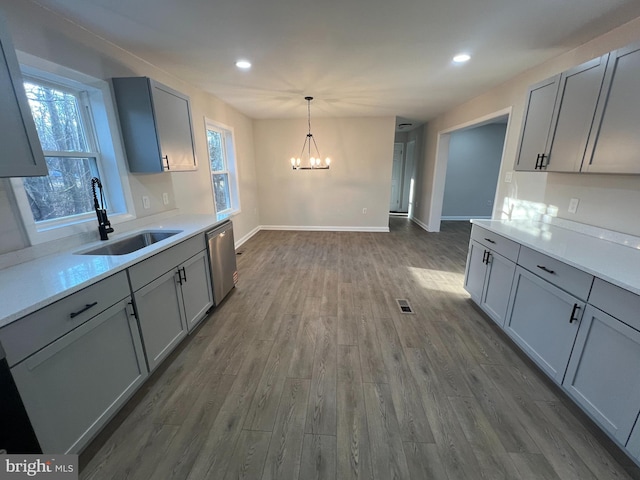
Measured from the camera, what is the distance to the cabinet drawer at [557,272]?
4.98 feet

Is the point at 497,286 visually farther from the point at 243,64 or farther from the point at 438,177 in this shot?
the point at 438,177

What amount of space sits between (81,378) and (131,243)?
1279 millimetres

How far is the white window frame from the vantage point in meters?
1.64

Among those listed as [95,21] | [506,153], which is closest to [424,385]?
[506,153]

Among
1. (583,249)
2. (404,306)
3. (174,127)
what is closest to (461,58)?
(583,249)

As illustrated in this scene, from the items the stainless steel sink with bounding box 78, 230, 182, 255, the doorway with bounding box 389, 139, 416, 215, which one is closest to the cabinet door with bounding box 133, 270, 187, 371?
the stainless steel sink with bounding box 78, 230, 182, 255

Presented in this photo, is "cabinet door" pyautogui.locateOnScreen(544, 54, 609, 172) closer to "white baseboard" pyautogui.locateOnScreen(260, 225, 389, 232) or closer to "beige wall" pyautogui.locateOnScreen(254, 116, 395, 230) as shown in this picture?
"beige wall" pyautogui.locateOnScreen(254, 116, 395, 230)

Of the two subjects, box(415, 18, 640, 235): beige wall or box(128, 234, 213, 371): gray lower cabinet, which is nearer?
box(128, 234, 213, 371): gray lower cabinet

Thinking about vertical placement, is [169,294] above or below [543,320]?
above

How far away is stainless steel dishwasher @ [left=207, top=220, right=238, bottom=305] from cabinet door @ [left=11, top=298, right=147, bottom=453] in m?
1.06

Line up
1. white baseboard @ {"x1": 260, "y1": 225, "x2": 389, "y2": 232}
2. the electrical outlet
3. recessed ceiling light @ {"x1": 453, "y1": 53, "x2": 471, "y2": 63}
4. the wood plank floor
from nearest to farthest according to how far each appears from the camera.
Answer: the wood plank floor, the electrical outlet, recessed ceiling light @ {"x1": 453, "y1": 53, "x2": 471, "y2": 63}, white baseboard @ {"x1": 260, "y1": 225, "x2": 389, "y2": 232}

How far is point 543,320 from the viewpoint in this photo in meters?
1.85

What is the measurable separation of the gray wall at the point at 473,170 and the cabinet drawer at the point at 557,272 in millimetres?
5517

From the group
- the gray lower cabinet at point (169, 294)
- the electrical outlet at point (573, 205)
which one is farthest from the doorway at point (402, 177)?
the gray lower cabinet at point (169, 294)
